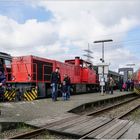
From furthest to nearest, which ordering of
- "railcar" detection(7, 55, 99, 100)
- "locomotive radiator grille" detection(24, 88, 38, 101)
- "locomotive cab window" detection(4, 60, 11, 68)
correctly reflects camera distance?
"locomotive cab window" detection(4, 60, 11, 68) → "railcar" detection(7, 55, 99, 100) → "locomotive radiator grille" detection(24, 88, 38, 101)

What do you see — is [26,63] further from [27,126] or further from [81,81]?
[27,126]

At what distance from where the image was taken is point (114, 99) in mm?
25641

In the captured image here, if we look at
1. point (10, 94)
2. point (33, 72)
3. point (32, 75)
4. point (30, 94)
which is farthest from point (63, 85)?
point (10, 94)

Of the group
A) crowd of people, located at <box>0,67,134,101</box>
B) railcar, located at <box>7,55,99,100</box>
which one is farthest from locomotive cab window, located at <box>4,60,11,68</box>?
crowd of people, located at <box>0,67,134,101</box>

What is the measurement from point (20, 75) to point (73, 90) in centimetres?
730

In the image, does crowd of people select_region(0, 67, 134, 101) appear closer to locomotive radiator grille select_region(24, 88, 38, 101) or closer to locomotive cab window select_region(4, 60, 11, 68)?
locomotive radiator grille select_region(24, 88, 38, 101)

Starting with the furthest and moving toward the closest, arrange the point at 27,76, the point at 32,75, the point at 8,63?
the point at 8,63
the point at 27,76
the point at 32,75

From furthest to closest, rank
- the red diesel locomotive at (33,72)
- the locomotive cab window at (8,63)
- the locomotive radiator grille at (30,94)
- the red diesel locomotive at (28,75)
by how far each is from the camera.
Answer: the locomotive cab window at (8,63) → the red diesel locomotive at (33,72) → the red diesel locomotive at (28,75) → the locomotive radiator grille at (30,94)

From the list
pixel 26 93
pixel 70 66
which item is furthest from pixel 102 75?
pixel 26 93

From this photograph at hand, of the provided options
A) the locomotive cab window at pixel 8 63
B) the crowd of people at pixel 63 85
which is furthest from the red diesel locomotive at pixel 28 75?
the crowd of people at pixel 63 85

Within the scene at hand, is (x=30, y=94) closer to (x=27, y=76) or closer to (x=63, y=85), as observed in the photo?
(x=27, y=76)

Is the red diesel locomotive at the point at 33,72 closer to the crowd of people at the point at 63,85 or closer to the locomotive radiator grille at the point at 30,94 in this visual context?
the locomotive radiator grille at the point at 30,94

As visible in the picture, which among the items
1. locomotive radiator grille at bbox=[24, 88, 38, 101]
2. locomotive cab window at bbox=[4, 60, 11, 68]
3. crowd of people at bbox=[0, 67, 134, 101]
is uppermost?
locomotive cab window at bbox=[4, 60, 11, 68]

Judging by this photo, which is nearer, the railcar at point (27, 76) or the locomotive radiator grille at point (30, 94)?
the locomotive radiator grille at point (30, 94)
